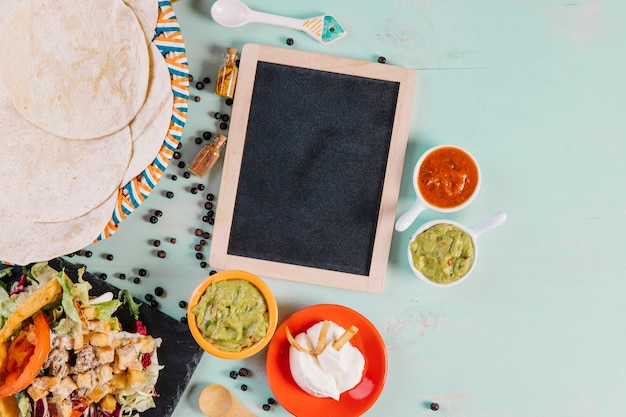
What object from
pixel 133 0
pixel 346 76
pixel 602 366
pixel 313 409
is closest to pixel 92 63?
pixel 133 0

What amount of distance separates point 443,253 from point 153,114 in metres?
1.09

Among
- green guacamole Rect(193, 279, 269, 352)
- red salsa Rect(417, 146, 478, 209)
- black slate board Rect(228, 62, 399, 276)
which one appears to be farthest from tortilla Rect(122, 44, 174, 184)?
red salsa Rect(417, 146, 478, 209)

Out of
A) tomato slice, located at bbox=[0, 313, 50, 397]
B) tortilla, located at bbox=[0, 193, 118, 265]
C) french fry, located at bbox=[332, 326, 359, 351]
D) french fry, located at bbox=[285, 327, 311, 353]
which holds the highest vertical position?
tortilla, located at bbox=[0, 193, 118, 265]

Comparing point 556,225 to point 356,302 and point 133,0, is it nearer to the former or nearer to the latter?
point 356,302

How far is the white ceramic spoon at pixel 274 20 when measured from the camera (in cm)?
220

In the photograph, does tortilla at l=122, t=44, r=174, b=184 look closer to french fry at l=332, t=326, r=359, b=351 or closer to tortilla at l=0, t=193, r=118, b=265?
tortilla at l=0, t=193, r=118, b=265

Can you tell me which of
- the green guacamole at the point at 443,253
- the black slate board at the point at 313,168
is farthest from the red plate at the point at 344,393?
the green guacamole at the point at 443,253

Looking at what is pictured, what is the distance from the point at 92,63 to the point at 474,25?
1360 millimetres

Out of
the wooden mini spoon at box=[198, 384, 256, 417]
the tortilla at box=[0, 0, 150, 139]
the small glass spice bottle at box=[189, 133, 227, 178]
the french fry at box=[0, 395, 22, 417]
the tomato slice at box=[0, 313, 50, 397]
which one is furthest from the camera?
the wooden mini spoon at box=[198, 384, 256, 417]

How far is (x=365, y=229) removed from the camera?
2.28 meters

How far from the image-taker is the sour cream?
2.16 meters

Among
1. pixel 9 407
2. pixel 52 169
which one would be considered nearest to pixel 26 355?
pixel 9 407

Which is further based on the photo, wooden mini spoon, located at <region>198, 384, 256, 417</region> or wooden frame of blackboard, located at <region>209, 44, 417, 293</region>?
wooden mini spoon, located at <region>198, 384, 256, 417</region>

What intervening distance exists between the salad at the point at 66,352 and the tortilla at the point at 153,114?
54 centimetres
